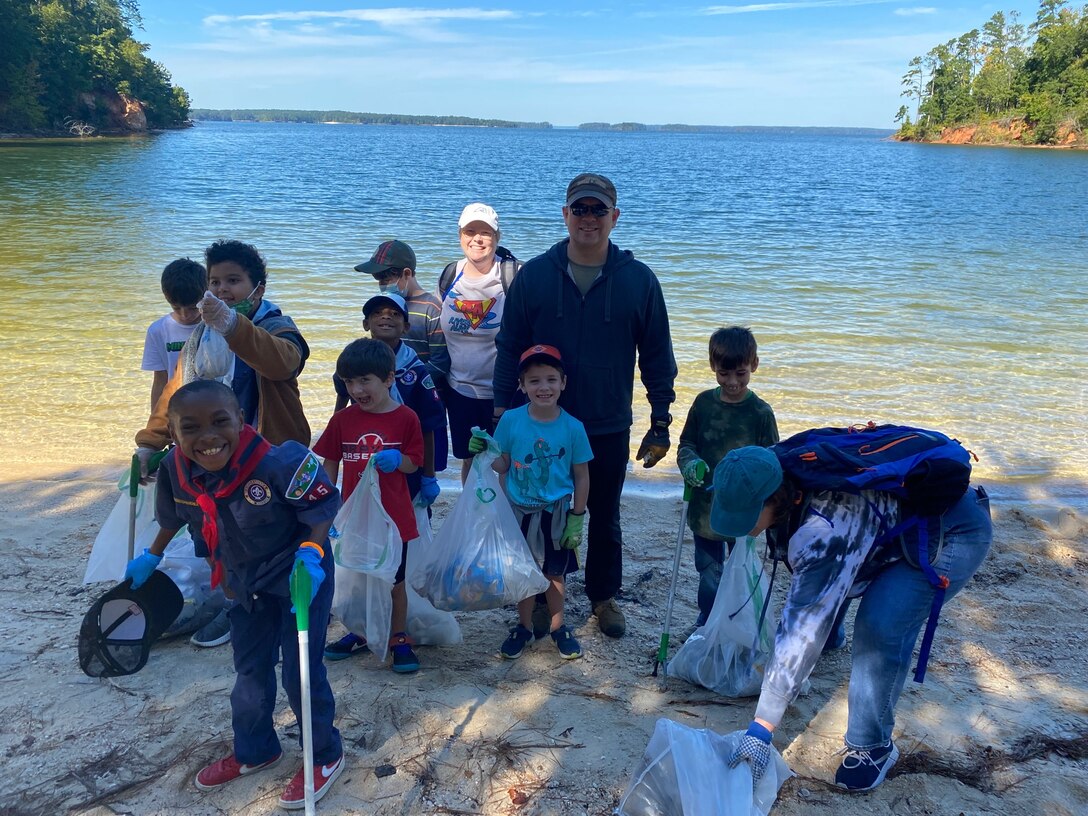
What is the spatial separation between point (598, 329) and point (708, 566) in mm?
1224

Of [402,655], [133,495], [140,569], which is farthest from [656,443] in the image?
[133,495]

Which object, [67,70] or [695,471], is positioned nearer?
[695,471]

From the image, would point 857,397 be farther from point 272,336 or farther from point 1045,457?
point 272,336

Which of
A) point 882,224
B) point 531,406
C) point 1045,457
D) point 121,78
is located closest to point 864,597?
point 531,406

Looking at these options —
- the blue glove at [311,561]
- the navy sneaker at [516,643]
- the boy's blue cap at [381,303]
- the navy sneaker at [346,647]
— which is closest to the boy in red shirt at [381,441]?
the navy sneaker at [346,647]

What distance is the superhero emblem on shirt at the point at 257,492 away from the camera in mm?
2531

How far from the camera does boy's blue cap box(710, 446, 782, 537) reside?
246cm

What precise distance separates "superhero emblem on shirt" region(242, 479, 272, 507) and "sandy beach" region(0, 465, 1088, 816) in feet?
3.42

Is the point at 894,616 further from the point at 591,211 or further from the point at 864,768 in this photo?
the point at 591,211

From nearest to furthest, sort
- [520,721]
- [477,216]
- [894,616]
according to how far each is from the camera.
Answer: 1. [894,616]
2. [520,721]
3. [477,216]

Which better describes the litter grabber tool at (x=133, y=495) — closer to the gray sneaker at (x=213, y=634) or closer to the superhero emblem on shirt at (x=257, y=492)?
the gray sneaker at (x=213, y=634)

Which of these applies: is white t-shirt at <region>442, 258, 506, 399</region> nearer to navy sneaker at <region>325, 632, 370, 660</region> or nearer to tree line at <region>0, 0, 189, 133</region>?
navy sneaker at <region>325, 632, 370, 660</region>

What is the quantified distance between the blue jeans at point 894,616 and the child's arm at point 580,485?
4.08 feet

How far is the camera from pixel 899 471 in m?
2.47
